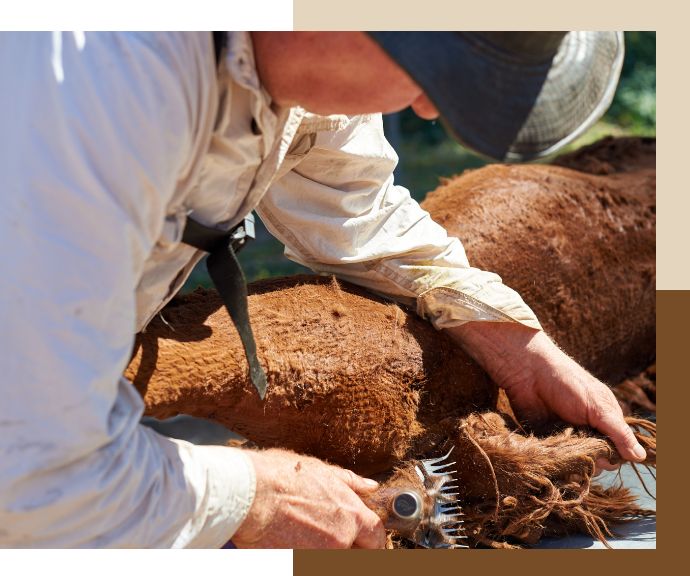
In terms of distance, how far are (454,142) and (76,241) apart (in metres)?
5.92

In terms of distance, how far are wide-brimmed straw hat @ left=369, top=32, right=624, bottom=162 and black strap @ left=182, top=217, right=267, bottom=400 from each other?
1.57 ft

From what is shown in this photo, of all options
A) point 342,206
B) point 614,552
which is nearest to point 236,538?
point 342,206

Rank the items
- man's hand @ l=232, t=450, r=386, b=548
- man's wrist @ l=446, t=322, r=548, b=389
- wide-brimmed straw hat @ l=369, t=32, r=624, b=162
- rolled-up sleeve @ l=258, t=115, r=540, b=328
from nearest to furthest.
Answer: wide-brimmed straw hat @ l=369, t=32, r=624, b=162
man's hand @ l=232, t=450, r=386, b=548
rolled-up sleeve @ l=258, t=115, r=540, b=328
man's wrist @ l=446, t=322, r=548, b=389

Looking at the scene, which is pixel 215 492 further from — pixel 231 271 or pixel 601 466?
pixel 601 466

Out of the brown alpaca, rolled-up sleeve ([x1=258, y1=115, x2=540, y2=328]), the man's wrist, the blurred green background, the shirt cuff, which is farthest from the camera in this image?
the blurred green background

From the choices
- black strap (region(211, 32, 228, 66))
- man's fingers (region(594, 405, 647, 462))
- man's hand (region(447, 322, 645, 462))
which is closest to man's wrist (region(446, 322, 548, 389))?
man's hand (region(447, 322, 645, 462))

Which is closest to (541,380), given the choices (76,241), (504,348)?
(504,348)

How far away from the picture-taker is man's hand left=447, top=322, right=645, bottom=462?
2.23 meters

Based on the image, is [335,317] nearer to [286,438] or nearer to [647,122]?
[286,438]

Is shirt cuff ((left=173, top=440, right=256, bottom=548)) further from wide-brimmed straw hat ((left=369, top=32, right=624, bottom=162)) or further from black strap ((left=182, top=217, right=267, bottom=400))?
wide-brimmed straw hat ((left=369, top=32, right=624, bottom=162))

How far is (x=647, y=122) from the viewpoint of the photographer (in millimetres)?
6938

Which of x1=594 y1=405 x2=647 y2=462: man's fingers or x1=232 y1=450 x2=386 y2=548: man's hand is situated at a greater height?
x1=232 y1=450 x2=386 y2=548: man's hand

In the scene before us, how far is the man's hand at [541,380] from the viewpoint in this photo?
2230 mm

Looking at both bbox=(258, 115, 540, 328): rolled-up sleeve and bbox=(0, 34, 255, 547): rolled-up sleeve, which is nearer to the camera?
bbox=(0, 34, 255, 547): rolled-up sleeve
